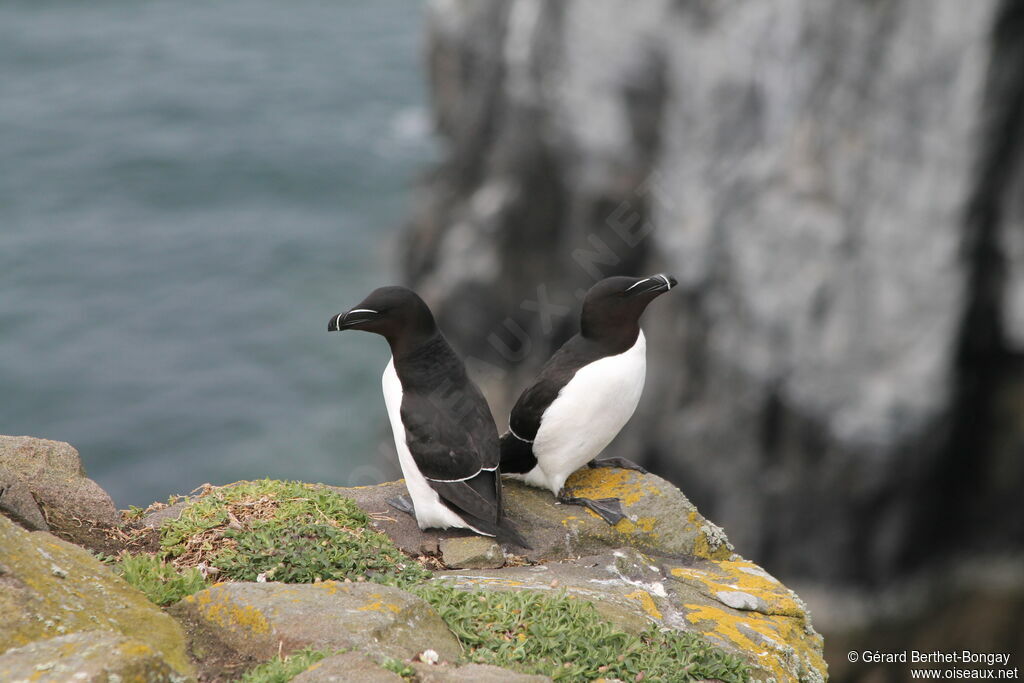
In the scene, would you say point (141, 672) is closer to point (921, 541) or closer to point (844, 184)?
point (844, 184)

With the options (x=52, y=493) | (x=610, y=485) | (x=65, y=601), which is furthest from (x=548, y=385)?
(x=65, y=601)

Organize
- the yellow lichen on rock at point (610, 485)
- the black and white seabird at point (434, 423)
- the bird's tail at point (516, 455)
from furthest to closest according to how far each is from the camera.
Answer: the yellow lichen on rock at point (610, 485) < the bird's tail at point (516, 455) < the black and white seabird at point (434, 423)

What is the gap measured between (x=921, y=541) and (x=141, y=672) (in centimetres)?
1450

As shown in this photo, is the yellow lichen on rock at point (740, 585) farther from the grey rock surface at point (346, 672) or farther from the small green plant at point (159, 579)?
the small green plant at point (159, 579)

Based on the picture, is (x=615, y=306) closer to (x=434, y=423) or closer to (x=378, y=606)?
(x=434, y=423)

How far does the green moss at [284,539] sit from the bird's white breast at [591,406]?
117 centimetres

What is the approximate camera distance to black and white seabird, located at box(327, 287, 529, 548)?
5.77 meters

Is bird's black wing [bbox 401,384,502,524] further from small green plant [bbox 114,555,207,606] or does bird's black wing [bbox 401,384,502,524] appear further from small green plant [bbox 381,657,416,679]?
small green plant [bbox 381,657,416,679]

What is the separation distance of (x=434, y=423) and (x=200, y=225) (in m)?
26.4

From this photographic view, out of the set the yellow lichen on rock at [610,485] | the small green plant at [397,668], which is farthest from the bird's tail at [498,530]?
the small green plant at [397,668]

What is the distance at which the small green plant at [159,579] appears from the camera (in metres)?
4.66

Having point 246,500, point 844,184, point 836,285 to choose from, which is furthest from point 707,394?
point 246,500

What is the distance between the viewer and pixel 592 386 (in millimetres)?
6105

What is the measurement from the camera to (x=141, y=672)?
11.3 ft
